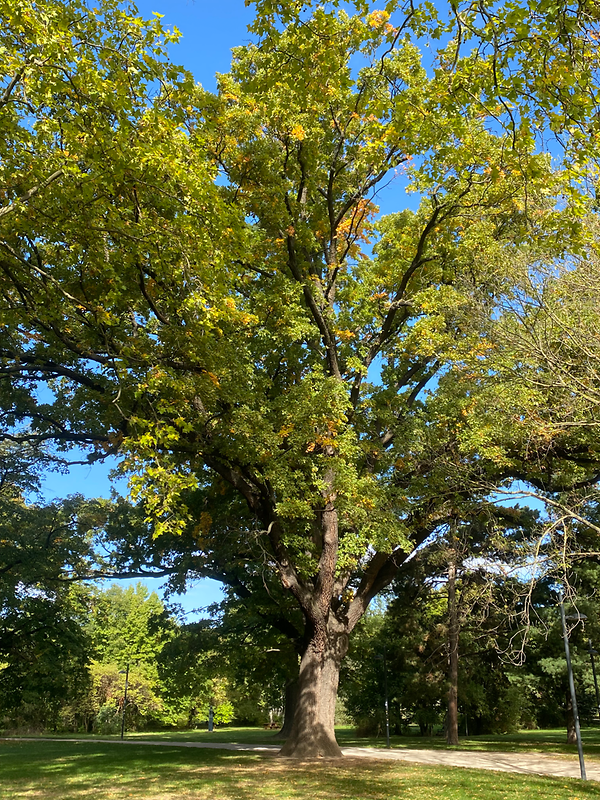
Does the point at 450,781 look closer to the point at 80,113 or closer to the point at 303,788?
the point at 303,788

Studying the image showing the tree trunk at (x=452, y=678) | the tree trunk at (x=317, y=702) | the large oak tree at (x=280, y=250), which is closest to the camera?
the large oak tree at (x=280, y=250)

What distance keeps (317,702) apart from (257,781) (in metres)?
3.17

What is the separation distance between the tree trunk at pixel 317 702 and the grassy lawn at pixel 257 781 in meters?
0.51

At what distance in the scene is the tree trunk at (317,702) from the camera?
12.8 meters

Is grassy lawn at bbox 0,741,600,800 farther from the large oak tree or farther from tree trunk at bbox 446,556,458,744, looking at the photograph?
tree trunk at bbox 446,556,458,744

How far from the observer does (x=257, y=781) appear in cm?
982

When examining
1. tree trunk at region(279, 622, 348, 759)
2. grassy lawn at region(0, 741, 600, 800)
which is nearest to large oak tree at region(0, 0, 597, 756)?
tree trunk at region(279, 622, 348, 759)

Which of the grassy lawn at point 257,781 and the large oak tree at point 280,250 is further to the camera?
the grassy lawn at point 257,781

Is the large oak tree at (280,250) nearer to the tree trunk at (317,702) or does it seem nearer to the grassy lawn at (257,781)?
the tree trunk at (317,702)

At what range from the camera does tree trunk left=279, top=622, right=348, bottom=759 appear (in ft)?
42.0

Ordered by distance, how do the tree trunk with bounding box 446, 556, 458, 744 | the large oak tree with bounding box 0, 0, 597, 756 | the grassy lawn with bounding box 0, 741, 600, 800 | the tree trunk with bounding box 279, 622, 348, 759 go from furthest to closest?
1. the tree trunk with bounding box 446, 556, 458, 744
2. the tree trunk with bounding box 279, 622, 348, 759
3. the grassy lawn with bounding box 0, 741, 600, 800
4. the large oak tree with bounding box 0, 0, 597, 756

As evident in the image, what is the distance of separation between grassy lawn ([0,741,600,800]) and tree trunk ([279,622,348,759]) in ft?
1.68

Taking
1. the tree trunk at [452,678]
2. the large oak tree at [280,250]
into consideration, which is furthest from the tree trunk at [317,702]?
the tree trunk at [452,678]

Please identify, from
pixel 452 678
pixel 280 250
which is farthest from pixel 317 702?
pixel 452 678
